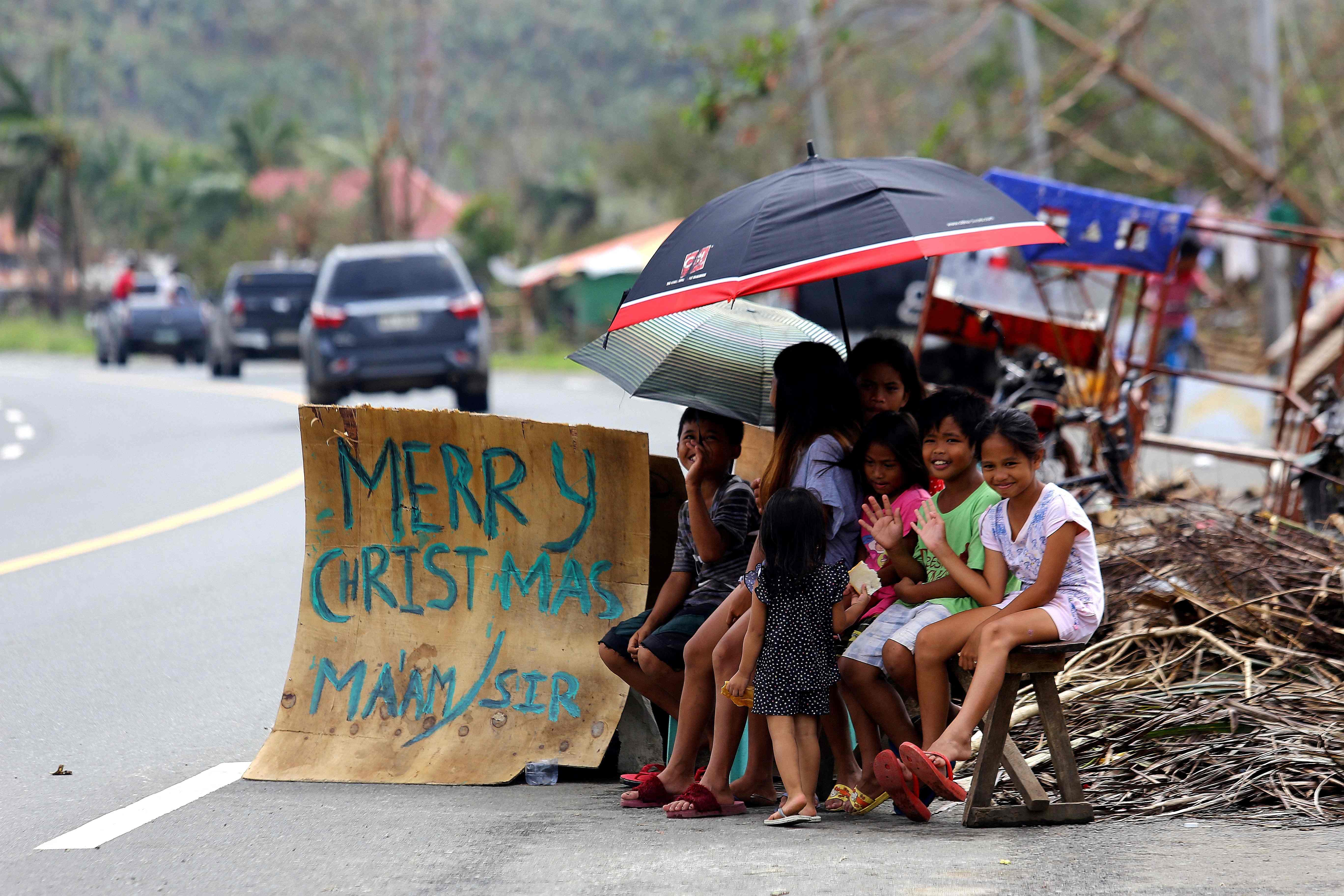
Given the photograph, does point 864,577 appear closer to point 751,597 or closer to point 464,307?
point 751,597

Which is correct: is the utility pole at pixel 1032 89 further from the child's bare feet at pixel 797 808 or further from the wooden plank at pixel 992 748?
the child's bare feet at pixel 797 808

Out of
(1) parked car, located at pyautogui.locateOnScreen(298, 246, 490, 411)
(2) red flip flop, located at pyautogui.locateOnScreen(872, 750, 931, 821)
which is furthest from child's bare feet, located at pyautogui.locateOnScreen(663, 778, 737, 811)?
(1) parked car, located at pyautogui.locateOnScreen(298, 246, 490, 411)

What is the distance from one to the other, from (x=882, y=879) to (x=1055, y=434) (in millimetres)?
5611

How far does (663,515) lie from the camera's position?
610 centimetres

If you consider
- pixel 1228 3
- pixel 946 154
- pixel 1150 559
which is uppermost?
pixel 1228 3

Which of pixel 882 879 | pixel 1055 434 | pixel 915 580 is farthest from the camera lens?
pixel 1055 434

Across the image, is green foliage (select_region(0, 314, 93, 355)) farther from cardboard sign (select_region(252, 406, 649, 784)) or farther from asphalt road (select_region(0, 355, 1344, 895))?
cardboard sign (select_region(252, 406, 649, 784))

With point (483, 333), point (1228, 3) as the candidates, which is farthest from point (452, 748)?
point (1228, 3)

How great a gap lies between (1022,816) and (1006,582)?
27.6 inches

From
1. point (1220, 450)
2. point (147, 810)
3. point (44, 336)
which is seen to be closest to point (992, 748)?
point (147, 810)

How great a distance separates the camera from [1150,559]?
7180mm

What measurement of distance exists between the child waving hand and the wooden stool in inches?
2.0

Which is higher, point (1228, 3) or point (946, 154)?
point (1228, 3)

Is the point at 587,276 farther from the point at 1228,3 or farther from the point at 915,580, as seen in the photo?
the point at 915,580
